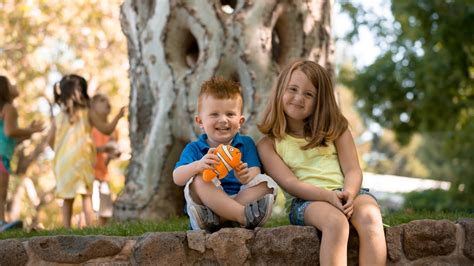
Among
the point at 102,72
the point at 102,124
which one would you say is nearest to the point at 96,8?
the point at 102,72

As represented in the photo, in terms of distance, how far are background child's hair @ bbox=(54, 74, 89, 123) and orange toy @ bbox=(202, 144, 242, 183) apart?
10.3 ft

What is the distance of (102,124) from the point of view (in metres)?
7.16

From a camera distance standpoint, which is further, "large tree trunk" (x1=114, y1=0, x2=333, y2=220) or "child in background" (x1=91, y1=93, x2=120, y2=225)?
"child in background" (x1=91, y1=93, x2=120, y2=225)

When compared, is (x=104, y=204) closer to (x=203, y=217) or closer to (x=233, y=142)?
(x=233, y=142)

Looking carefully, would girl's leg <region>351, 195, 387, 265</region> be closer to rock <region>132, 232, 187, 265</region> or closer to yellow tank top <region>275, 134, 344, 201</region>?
yellow tank top <region>275, 134, 344, 201</region>

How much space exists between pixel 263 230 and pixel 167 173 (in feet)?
9.79

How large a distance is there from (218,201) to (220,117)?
54 centimetres

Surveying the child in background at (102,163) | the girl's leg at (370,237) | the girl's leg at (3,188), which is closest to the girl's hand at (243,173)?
the girl's leg at (370,237)

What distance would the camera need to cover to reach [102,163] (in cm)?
820

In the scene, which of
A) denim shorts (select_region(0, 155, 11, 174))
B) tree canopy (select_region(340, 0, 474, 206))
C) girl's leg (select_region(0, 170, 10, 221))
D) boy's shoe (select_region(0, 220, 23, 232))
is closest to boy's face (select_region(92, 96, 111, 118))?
denim shorts (select_region(0, 155, 11, 174))

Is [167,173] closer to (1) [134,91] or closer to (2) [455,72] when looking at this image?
(1) [134,91]

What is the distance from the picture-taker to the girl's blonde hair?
463 cm

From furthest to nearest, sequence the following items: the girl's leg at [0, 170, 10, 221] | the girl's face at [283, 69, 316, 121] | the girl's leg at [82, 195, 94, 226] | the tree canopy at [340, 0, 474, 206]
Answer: the tree canopy at [340, 0, 474, 206] → the girl's leg at [82, 195, 94, 226] → the girl's leg at [0, 170, 10, 221] → the girl's face at [283, 69, 316, 121]

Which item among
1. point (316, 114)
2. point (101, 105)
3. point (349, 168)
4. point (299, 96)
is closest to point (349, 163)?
point (349, 168)
